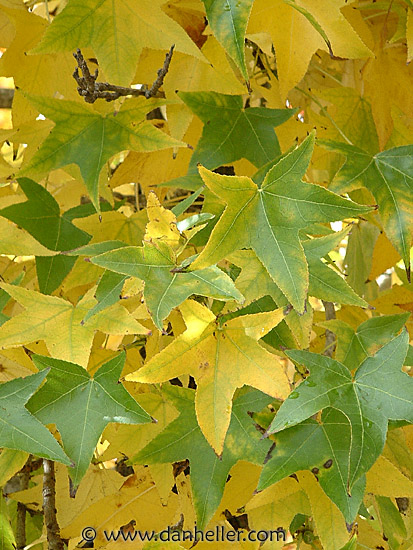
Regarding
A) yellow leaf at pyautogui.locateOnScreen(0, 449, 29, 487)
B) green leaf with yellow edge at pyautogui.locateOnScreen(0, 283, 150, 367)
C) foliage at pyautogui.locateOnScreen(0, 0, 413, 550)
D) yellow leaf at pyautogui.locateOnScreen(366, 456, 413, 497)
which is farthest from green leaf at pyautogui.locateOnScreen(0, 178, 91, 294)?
yellow leaf at pyautogui.locateOnScreen(366, 456, 413, 497)

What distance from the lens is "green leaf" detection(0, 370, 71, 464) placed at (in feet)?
2.15

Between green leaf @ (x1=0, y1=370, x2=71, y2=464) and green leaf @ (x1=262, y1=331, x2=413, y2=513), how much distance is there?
23 cm

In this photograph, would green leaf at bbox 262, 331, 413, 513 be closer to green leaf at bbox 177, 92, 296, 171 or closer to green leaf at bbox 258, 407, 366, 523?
green leaf at bbox 258, 407, 366, 523

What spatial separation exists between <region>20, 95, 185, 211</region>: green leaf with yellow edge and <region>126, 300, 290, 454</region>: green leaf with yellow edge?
243 mm

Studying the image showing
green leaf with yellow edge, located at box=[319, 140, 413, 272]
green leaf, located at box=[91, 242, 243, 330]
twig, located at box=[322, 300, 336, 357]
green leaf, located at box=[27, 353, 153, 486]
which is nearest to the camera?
green leaf, located at box=[91, 242, 243, 330]

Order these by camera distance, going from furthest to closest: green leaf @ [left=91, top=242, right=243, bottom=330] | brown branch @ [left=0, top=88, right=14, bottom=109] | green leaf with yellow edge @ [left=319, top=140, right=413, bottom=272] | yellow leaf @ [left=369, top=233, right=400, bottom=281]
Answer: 1. brown branch @ [left=0, top=88, right=14, bottom=109]
2. yellow leaf @ [left=369, top=233, right=400, bottom=281]
3. green leaf with yellow edge @ [left=319, top=140, right=413, bottom=272]
4. green leaf @ [left=91, top=242, right=243, bottom=330]

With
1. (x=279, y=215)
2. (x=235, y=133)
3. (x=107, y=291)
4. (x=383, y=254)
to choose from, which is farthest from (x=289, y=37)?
(x=383, y=254)

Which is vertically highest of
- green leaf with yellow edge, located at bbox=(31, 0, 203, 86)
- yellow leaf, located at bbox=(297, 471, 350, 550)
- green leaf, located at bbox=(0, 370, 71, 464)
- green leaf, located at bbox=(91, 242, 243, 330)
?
green leaf with yellow edge, located at bbox=(31, 0, 203, 86)

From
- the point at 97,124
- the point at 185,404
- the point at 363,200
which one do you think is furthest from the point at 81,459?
the point at 363,200

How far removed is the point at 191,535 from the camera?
0.84m

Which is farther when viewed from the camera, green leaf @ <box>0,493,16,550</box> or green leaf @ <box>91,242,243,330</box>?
green leaf @ <box>0,493,16,550</box>

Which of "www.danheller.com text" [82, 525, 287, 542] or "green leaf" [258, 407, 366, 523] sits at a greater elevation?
"green leaf" [258, 407, 366, 523]

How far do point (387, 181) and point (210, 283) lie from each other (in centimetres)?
34

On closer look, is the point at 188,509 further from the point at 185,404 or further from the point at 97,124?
the point at 97,124
